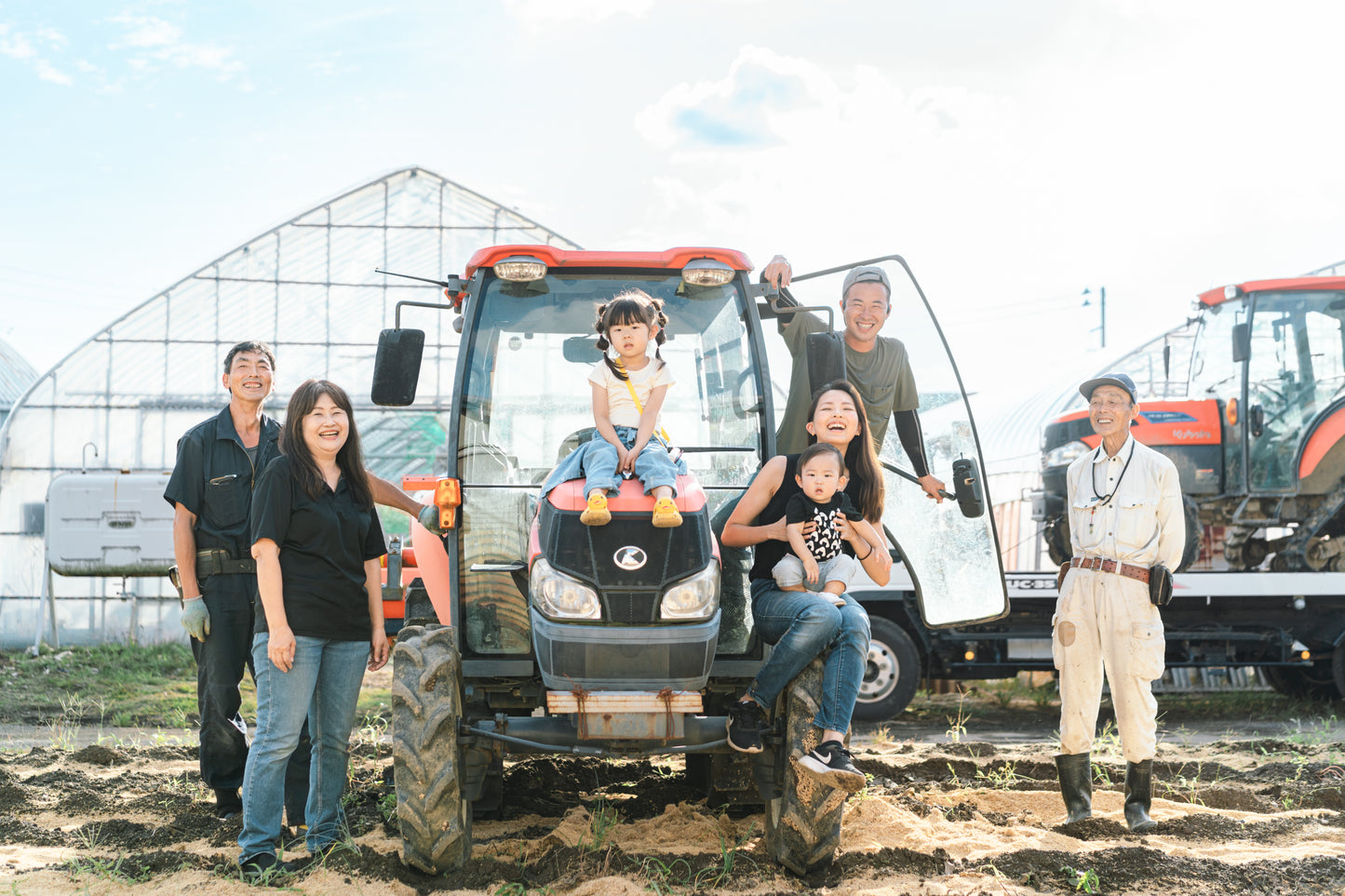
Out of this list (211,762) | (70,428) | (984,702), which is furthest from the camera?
(70,428)

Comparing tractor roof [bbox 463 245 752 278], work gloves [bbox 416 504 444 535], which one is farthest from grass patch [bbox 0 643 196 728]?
tractor roof [bbox 463 245 752 278]

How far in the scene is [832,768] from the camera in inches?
146

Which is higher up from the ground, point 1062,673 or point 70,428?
point 70,428

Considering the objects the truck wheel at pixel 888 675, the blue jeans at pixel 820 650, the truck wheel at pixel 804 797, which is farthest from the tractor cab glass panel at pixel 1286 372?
the truck wheel at pixel 804 797

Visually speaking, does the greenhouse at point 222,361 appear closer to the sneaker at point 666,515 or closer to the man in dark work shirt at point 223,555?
the man in dark work shirt at point 223,555

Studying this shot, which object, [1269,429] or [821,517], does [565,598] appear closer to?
[821,517]

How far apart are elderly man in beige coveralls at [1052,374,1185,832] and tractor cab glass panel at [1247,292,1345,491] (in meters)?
5.11

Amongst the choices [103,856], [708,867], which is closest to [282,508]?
[103,856]

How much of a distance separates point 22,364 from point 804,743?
22.4 metres

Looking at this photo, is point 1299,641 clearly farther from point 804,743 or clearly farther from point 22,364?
point 22,364

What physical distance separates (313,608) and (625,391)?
1.41 meters

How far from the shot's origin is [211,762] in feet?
15.8

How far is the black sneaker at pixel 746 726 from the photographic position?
3.77m

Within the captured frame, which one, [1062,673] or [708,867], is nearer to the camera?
[708,867]
